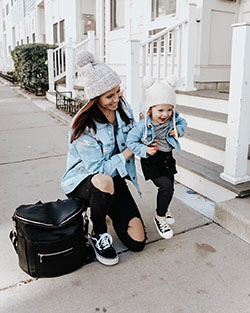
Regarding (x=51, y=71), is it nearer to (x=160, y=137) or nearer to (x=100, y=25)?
(x=100, y=25)

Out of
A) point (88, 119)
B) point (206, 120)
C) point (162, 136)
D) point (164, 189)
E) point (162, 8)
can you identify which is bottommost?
point (164, 189)

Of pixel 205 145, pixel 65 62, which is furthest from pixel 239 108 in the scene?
pixel 65 62

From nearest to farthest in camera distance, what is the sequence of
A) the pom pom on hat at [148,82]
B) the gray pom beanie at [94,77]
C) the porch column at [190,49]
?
the gray pom beanie at [94,77] → the pom pom on hat at [148,82] → the porch column at [190,49]

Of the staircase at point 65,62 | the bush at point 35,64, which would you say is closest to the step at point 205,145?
the staircase at point 65,62

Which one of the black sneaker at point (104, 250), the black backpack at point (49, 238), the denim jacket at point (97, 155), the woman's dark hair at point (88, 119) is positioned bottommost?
the black sneaker at point (104, 250)

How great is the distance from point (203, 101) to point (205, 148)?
1.03 metres

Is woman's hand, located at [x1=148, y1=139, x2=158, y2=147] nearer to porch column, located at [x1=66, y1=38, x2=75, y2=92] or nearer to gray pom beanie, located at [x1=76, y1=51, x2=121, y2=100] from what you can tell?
gray pom beanie, located at [x1=76, y1=51, x2=121, y2=100]

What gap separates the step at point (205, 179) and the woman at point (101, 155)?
33.4 inches

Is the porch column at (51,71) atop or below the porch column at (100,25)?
below

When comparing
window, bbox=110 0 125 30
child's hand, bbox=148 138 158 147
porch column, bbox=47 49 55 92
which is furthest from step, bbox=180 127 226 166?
porch column, bbox=47 49 55 92

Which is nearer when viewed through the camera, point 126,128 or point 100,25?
point 126,128

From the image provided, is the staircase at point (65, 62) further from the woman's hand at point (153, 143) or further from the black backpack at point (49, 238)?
the black backpack at point (49, 238)

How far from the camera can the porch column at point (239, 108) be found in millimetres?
2449

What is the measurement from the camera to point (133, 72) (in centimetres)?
407
